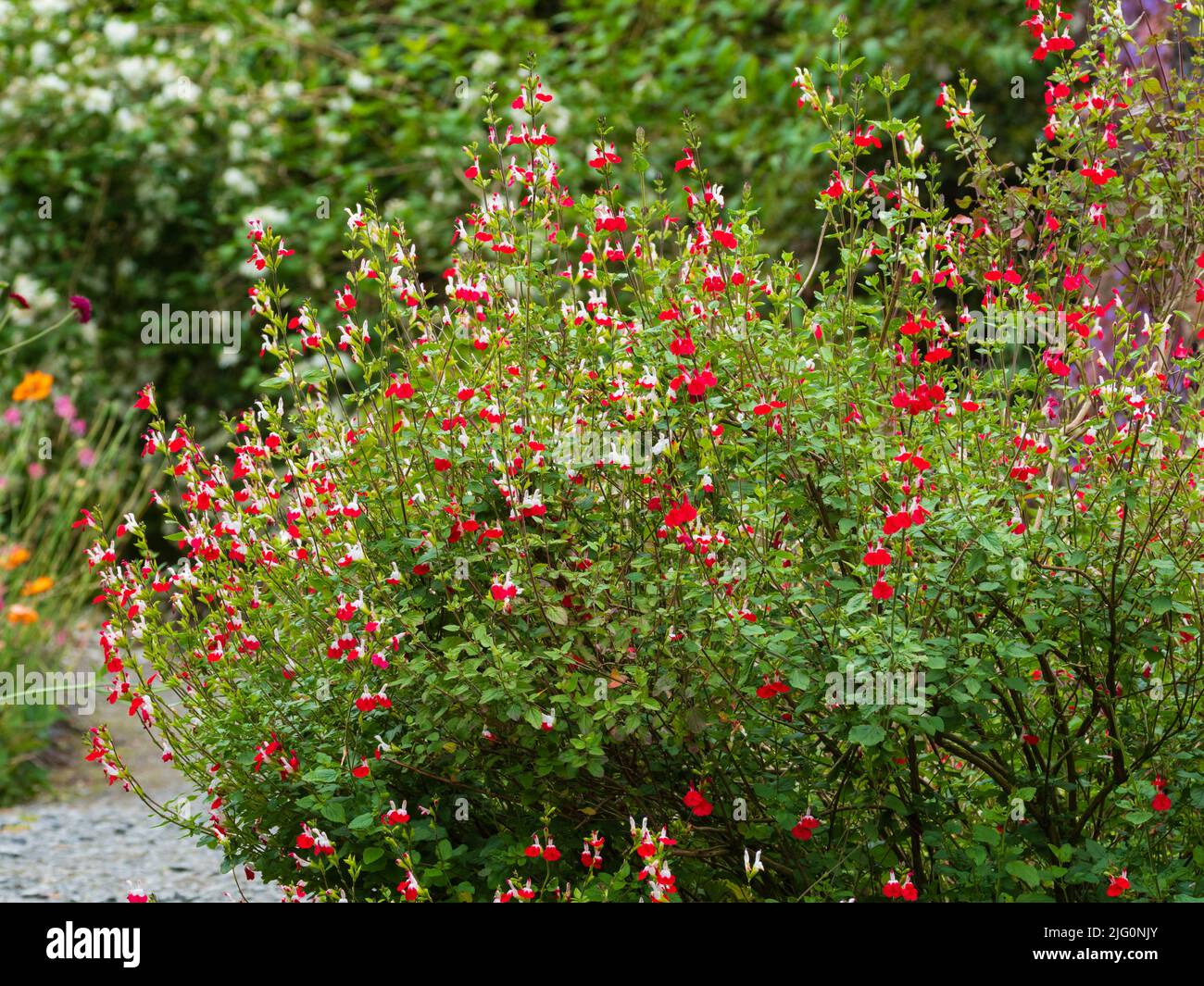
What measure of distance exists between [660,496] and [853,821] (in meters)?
0.71

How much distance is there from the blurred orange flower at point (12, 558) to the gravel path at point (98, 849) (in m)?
0.82

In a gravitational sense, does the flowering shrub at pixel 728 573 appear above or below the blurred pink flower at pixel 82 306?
below

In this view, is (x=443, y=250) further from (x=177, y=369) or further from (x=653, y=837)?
(x=653, y=837)

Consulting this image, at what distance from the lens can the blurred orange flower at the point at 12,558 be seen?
509cm

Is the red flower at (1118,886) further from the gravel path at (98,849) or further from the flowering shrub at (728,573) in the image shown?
the gravel path at (98,849)

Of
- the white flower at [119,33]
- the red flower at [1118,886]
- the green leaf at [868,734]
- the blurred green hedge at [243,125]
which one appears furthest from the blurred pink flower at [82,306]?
the white flower at [119,33]

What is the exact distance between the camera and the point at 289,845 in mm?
2783

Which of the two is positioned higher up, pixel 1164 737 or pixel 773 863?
pixel 1164 737

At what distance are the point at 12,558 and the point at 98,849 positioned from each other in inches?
47.2

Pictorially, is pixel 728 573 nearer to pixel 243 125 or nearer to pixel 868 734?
pixel 868 734

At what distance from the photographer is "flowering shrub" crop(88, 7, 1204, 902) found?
7.87 ft

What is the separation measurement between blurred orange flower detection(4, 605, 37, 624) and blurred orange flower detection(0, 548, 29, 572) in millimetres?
167

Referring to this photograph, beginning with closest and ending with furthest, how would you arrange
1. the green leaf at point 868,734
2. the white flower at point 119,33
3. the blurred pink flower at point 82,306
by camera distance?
the green leaf at point 868,734 < the blurred pink flower at point 82,306 < the white flower at point 119,33
